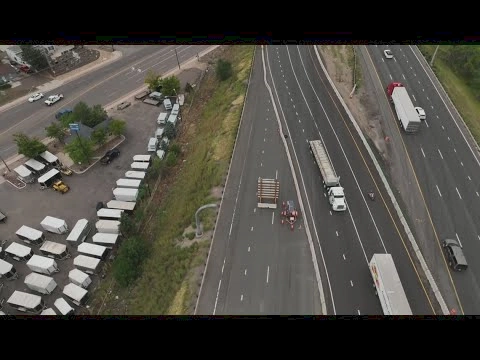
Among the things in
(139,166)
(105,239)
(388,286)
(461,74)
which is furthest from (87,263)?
(461,74)

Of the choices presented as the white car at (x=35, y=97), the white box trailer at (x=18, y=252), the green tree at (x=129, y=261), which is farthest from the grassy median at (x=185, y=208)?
the white car at (x=35, y=97)

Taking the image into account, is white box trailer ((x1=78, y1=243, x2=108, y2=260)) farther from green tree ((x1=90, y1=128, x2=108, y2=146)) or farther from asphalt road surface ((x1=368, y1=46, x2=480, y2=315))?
asphalt road surface ((x1=368, y1=46, x2=480, y2=315))

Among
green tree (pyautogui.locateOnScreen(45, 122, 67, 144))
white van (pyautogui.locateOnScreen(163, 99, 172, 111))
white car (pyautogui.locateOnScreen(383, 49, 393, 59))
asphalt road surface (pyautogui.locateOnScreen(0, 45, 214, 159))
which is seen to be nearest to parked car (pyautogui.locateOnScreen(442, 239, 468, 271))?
white car (pyautogui.locateOnScreen(383, 49, 393, 59))

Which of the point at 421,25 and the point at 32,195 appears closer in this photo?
the point at 421,25

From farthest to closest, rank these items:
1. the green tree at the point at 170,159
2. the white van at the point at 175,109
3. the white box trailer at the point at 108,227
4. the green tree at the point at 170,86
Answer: the green tree at the point at 170,86, the white van at the point at 175,109, the green tree at the point at 170,159, the white box trailer at the point at 108,227

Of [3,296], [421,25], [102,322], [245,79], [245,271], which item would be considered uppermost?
Result: [421,25]

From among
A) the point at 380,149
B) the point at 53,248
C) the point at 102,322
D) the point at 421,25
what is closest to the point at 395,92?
the point at 380,149

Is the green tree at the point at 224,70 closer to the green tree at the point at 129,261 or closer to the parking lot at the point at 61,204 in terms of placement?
the parking lot at the point at 61,204

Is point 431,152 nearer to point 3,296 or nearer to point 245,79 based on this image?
point 245,79
